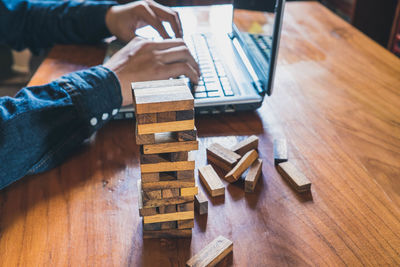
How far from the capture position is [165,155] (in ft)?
1.41

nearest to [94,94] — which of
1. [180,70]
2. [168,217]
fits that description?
[180,70]

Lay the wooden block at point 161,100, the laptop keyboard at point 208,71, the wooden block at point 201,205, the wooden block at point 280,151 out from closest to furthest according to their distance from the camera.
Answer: the wooden block at point 161,100, the wooden block at point 201,205, the wooden block at point 280,151, the laptop keyboard at point 208,71

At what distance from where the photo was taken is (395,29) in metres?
1.92

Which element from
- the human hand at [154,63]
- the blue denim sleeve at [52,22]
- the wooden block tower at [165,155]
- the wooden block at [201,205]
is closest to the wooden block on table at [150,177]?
the wooden block tower at [165,155]

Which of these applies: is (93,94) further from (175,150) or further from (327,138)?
(327,138)

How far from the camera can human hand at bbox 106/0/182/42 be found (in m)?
0.92

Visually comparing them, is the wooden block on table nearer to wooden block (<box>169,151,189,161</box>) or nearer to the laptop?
wooden block (<box>169,151,189,161</box>)

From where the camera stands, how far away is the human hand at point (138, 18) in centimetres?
92

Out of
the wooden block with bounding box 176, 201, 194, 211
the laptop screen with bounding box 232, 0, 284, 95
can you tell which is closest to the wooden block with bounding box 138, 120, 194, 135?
the wooden block with bounding box 176, 201, 194, 211

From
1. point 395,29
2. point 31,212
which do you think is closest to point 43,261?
point 31,212

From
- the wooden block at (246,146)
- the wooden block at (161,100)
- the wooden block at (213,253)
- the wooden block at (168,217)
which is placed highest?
the wooden block at (161,100)

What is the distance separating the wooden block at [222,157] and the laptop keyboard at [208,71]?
0.49 ft

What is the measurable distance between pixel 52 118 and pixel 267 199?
39 cm

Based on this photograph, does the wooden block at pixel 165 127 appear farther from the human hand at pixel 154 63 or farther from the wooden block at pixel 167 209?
the human hand at pixel 154 63
